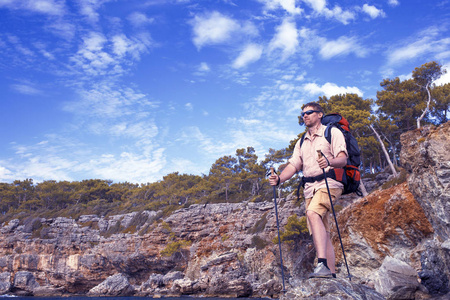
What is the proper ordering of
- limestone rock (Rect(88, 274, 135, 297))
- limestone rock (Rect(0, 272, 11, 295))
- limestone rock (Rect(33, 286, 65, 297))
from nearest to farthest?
limestone rock (Rect(88, 274, 135, 297)), limestone rock (Rect(0, 272, 11, 295)), limestone rock (Rect(33, 286, 65, 297))

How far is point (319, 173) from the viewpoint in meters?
4.08

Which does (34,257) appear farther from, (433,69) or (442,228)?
(433,69)

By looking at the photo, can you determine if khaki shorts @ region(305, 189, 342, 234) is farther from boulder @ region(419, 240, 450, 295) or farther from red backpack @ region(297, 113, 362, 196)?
boulder @ region(419, 240, 450, 295)

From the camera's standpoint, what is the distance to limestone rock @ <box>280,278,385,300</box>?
3102 mm

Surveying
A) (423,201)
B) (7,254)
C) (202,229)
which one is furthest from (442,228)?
(7,254)

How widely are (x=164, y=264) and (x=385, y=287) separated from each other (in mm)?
39202

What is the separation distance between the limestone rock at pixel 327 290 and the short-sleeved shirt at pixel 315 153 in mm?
1116

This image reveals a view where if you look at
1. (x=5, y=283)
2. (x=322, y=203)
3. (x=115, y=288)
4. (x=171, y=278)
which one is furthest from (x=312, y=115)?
(x=5, y=283)

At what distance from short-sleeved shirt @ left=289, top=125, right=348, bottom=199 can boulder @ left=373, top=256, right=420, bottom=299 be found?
7.00m

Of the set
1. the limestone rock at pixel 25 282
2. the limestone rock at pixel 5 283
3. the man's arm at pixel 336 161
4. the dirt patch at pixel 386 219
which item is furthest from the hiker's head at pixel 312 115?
the limestone rock at pixel 5 283

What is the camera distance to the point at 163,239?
1772 inches

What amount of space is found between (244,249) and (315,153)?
115 ft

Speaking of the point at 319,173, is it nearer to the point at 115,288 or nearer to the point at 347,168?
the point at 347,168

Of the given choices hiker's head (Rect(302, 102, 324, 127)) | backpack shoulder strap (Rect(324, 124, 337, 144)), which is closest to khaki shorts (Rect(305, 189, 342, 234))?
backpack shoulder strap (Rect(324, 124, 337, 144))
